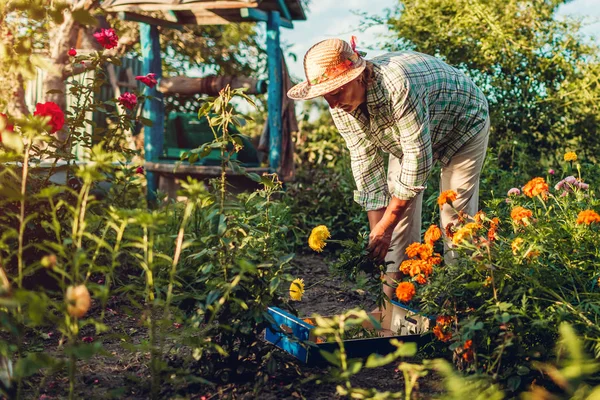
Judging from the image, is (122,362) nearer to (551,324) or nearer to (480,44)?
(551,324)

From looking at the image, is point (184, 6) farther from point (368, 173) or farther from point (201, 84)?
point (368, 173)

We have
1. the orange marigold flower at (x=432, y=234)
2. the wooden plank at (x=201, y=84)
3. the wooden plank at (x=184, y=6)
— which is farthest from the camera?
the wooden plank at (x=201, y=84)

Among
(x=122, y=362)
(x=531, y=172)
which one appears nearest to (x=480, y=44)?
(x=531, y=172)

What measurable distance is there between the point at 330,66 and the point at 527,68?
177 inches

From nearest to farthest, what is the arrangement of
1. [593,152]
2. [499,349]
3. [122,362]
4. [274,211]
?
[499,349] < [122,362] < [274,211] < [593,152]

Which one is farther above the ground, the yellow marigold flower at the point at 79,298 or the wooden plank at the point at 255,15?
the wooden plank at the point at 255,15

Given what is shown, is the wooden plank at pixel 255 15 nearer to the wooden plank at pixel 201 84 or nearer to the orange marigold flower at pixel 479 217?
the wooden plank at pixel 201 84

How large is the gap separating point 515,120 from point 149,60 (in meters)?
3.64

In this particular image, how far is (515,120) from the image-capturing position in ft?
21.4

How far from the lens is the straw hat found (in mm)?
2770

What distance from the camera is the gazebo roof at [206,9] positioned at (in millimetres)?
6203

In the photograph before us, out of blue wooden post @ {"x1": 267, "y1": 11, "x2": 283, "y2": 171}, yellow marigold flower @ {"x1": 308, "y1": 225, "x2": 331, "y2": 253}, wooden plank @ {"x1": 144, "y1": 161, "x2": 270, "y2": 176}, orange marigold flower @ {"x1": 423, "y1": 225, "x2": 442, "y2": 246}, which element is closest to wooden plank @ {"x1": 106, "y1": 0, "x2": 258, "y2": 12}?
blue wooden post @ {"x1": 267, "y1": 11, "x2": 283, "y2": 171}

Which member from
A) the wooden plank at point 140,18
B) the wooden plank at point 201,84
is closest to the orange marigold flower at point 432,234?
the wooden plank at point 201,84

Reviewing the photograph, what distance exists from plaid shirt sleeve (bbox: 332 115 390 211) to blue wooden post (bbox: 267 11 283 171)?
298cm
